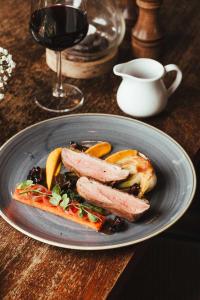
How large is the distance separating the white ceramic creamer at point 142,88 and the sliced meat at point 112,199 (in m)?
0.31

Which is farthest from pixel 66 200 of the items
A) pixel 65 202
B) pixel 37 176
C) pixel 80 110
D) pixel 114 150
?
pixel 80 110

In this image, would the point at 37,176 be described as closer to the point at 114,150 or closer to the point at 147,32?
the point at 114,150

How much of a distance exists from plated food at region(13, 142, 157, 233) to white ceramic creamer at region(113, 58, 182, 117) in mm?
180

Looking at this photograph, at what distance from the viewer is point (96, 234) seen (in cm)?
113

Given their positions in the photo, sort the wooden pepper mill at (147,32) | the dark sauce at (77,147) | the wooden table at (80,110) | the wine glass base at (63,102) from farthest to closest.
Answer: the wooden pepper mill at (147,32) < the wine glass base at (63,102) < the dark sauce at (77,147) < the wooden table at (80,110)

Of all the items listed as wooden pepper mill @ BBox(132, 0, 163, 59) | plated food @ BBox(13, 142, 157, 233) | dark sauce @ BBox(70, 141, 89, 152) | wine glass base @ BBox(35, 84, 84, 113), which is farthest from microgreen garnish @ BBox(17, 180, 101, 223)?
wooden pepper mill @ BBox(132, 0, 163, 59)

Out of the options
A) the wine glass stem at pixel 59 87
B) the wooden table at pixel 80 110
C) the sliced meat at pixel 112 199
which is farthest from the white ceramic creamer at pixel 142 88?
the sliced meat at pixel 112 199

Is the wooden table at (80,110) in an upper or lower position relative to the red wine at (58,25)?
lower

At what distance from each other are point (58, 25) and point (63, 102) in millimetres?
239

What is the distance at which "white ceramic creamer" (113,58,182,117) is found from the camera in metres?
1.41

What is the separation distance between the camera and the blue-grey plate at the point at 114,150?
1120 millimetres

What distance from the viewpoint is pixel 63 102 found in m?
1.52

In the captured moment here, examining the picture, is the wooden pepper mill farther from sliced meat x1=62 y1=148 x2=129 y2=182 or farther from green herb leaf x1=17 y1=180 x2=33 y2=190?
green herb leaf x1=17 y1=180 x2=33 y2=190

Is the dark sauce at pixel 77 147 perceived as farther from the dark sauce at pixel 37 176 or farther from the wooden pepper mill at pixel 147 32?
the wooden pepper mill at pixel 147 32
